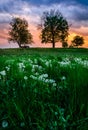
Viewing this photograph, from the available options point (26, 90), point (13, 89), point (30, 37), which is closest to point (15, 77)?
point (13, 89)

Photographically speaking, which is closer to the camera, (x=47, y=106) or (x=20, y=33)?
(x=47, y=106)

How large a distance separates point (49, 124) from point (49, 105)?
1.52 feet

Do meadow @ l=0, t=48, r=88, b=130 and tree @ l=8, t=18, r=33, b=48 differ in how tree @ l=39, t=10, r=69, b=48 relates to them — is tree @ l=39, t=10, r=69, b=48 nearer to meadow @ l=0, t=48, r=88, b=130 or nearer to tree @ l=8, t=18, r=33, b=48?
tree @ l=8, t=18, r=33, b=48

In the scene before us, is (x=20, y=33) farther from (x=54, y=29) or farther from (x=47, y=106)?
(x=47, y=106)

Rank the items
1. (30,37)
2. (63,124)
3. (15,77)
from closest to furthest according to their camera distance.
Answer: (63,124) < (15,77) < (30,37)

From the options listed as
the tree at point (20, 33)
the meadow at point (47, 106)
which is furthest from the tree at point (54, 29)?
the meadow at point (47, 106)

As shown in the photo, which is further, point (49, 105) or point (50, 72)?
point (50, 72)

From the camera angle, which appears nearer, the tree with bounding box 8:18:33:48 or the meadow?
the meadow

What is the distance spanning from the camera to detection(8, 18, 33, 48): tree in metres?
111

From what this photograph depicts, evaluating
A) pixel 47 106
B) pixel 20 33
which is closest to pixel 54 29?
pixel 20 33

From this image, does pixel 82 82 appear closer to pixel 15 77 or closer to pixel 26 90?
pixel 26 90

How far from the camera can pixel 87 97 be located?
3.33 m

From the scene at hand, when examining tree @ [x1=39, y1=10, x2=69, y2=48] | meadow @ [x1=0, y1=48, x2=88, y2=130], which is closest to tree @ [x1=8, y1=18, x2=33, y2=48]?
tree @ [x1=39, y1=10, x2=69, y2=48]

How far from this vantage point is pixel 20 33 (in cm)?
11319
